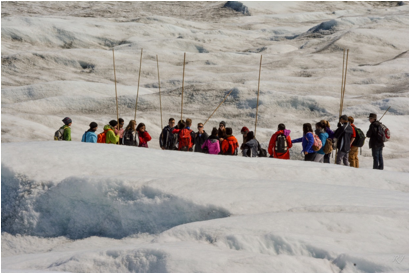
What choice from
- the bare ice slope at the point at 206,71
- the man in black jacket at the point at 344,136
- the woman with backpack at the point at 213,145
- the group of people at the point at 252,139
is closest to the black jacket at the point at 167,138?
the group of people at the point at 252,139

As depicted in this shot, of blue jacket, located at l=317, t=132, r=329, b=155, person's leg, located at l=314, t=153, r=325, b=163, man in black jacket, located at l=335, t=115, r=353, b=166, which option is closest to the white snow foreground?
person's leg, located at l=314, t=153, r=325, b=163

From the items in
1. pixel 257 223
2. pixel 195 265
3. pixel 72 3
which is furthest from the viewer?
pixel 72 3

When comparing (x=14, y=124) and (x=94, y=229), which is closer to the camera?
(x=94, y=229)

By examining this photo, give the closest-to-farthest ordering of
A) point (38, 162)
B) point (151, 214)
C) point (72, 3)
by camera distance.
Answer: point (151, 214), point (38, 162), point (72, 3)

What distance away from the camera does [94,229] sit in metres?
4.80

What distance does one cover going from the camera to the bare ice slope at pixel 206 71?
1576cm

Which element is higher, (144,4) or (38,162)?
(144,4)

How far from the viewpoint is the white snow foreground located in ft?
11.0

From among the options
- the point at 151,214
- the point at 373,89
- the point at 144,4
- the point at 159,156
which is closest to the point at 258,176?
the point at 159,156

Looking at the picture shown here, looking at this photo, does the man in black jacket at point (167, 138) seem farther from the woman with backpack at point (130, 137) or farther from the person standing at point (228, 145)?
the person standing at point (228, 145)

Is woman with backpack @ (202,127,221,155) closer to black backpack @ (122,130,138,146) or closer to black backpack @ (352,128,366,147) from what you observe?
black backpack @ (122,130,138,146)

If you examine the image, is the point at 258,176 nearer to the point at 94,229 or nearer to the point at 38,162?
the point at 94,229

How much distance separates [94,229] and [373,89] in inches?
668

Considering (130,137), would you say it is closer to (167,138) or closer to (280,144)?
(167,138)
